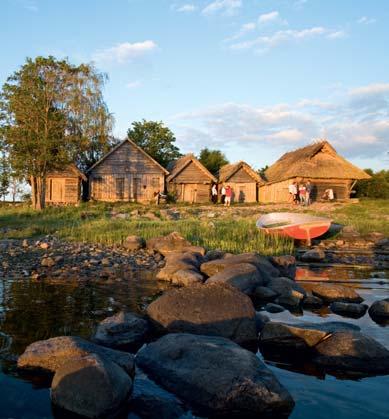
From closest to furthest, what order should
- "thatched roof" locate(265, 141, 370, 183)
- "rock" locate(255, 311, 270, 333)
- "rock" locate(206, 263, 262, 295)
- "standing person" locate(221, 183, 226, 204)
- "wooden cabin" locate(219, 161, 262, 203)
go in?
"rock" locate(255, 311, 270, 333) < "rock" locate(206, 263, 262, 295) < "thatched roof" locate(265, 141, 370, 183) < "standing person" locate(221, 183, 226, 204) < "wooden cabin" locate(219, 161, 262, 203)

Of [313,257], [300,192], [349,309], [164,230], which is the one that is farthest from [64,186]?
[349,309]

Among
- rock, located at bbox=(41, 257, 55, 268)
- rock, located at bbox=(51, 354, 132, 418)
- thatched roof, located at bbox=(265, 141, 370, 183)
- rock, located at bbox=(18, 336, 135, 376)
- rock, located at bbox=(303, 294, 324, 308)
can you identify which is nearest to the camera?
rock, located at bbox=(51, 354, 132, 418)

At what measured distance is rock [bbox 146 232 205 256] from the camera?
13.5m

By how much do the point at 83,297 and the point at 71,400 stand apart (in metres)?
4.35

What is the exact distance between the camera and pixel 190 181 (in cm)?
3606

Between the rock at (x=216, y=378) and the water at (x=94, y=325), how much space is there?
12.5 inches

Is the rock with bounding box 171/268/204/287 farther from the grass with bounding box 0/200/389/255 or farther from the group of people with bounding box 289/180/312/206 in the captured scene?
the group of people with bounding box 289/180/312/206

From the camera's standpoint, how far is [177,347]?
15.8 ft

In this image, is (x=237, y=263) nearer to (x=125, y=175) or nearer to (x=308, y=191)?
(x=308, y=191)

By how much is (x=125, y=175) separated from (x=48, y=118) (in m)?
7.57

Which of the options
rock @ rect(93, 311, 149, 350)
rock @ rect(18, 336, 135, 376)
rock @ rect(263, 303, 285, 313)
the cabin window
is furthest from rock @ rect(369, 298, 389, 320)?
the cabin window

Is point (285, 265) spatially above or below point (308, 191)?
below

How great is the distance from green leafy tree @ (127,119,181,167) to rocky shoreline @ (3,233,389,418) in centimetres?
3664

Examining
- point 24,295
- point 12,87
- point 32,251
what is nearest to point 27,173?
point 12,87
